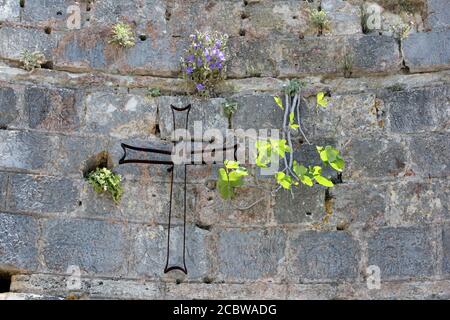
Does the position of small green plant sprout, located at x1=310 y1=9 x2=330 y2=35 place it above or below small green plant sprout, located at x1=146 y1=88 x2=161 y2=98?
above

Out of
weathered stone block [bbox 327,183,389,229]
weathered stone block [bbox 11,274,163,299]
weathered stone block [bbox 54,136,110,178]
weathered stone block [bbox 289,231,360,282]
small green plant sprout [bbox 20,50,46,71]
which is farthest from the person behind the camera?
small green plant sprout [bbox 20,50,46,71]

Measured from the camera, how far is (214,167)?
641cm

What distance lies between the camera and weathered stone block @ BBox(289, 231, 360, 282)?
6.12m

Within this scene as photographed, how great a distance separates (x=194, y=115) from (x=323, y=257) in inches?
49.6

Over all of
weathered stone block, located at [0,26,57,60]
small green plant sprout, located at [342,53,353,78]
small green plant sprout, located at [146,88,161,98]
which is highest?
weathered stone block, located at [0,26,57,60]

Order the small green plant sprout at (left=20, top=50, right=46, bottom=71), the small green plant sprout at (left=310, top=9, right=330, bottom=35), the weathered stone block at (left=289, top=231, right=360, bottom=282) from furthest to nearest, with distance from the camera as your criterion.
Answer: the small green plant sprout at (left=310, top=9, right=330, bottom=35) < the small green plant sprout at (left=20, top=50, right=46, bottom=71) < the weathered stone block at (left=289, top=231, right=360, bottom=282)

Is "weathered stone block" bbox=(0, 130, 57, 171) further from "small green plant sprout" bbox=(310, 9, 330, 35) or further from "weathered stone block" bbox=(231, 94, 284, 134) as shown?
"small green plant sprout" bbox=(310, 9, 330, 35)

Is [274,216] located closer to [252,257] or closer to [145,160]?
[252,257]

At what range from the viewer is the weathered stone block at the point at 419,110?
6.39 m

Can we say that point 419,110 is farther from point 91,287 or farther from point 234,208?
point 91,287

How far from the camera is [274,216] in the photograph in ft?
20.6

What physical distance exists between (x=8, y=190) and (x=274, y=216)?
165 cm

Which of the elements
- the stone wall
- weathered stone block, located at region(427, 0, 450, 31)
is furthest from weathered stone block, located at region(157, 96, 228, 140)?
weathered stone block, located at region(427, 0, 450, 31)
